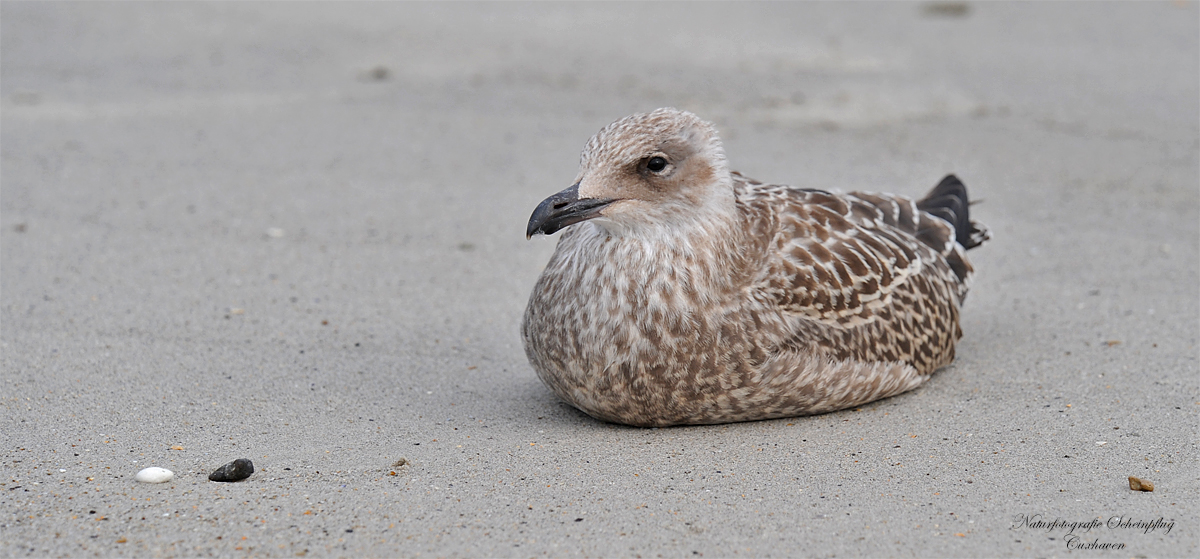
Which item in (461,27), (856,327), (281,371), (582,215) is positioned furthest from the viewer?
(461,27)

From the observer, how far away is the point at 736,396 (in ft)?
15.1

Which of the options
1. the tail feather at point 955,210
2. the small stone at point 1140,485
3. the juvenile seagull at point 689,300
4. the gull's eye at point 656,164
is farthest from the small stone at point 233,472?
the tail feather at point 955,210

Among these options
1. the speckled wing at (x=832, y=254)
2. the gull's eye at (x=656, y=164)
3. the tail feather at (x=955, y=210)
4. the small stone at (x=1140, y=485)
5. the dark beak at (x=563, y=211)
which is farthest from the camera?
the tail feather at (x=955, y=210)

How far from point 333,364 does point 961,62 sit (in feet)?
21.6

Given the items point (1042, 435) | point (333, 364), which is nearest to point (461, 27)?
point (333, 364)

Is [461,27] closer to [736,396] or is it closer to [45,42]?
[45,42]

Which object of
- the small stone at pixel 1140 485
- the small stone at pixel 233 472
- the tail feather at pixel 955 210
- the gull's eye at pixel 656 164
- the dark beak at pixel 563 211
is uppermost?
the gull's eye at pixel 656 164

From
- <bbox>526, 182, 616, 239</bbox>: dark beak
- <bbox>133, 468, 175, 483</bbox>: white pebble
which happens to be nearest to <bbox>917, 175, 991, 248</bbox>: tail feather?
<bbox>526, 182, 616, 239</bbox>: dark beak

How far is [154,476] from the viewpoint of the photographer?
4043 mm

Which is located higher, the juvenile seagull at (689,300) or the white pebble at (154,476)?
the juvenile seagull at (689,300)

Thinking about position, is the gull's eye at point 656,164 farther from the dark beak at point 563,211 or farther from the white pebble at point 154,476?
the white pebble at point 154,476

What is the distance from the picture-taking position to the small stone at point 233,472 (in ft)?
13.4

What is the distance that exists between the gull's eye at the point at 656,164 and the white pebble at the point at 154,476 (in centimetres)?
201

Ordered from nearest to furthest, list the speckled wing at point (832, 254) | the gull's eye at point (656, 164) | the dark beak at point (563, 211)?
the dark beak at point (563, 211)
the gull's eye at point (656, 164)
the speckled wing at point (832, 254)
